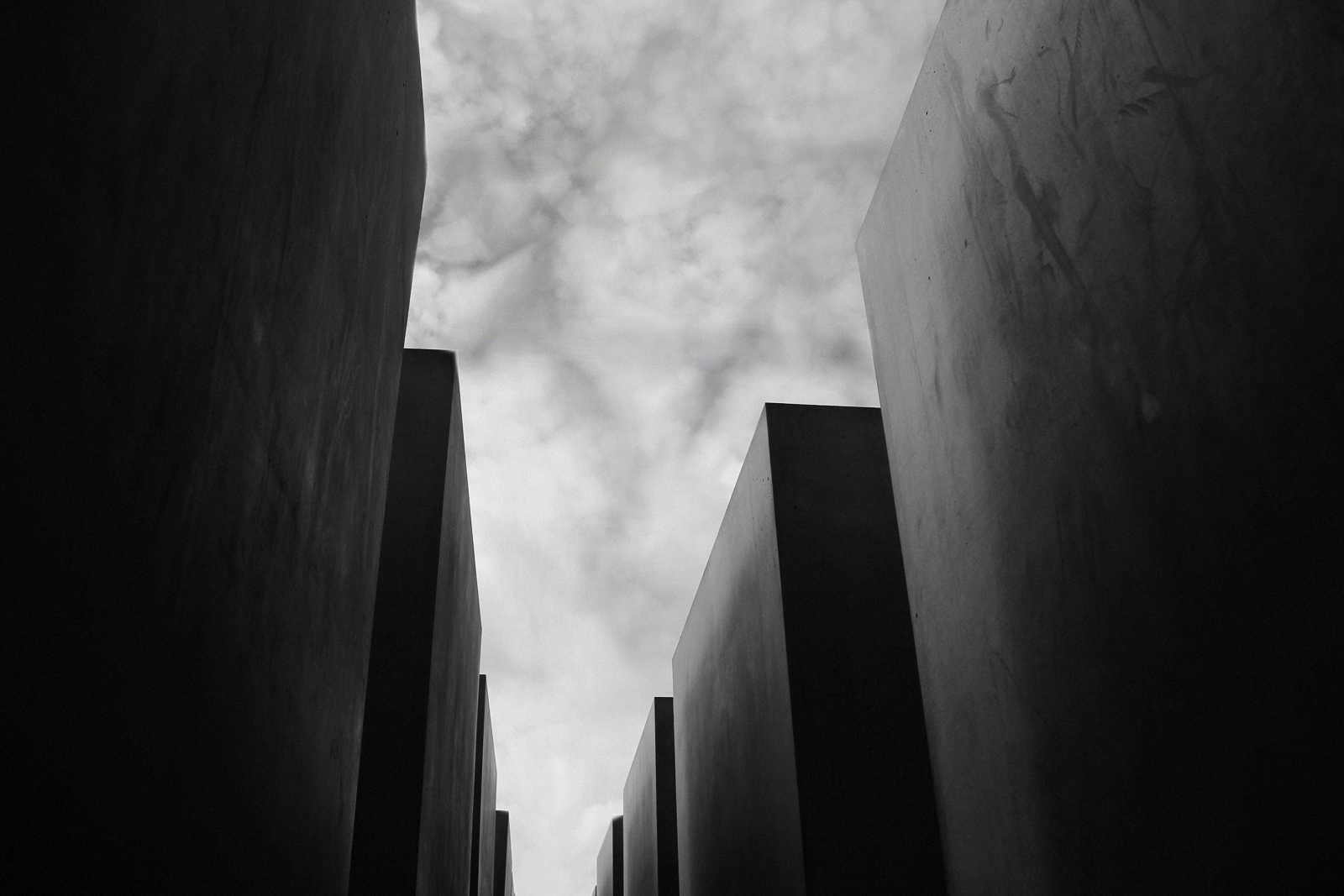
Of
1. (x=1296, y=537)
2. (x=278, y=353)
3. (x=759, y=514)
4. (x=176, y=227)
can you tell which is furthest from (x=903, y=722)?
(x=176, y=227)

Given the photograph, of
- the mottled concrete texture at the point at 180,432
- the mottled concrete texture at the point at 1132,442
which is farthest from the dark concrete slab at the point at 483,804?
the mottled concrete texture at the point at 180,432

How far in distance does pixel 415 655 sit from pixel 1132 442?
403 centimetres

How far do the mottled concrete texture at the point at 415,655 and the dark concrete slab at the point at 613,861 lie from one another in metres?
14.4

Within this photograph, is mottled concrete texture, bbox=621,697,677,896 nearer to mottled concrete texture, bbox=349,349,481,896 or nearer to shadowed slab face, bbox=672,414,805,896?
shadowed slab face, bbox=672,414,805,896

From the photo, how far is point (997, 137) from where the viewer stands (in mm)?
3287

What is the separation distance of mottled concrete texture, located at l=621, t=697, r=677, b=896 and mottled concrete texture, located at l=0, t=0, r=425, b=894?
10244 mm

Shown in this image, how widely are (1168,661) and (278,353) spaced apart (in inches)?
83.4

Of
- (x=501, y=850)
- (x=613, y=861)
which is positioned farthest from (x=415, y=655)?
(x=613, y=861)

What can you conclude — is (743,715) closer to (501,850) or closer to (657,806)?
(657,806)

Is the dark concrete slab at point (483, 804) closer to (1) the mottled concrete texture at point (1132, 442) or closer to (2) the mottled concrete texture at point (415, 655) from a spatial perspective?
(2) the mottled concrete texture at point (415, 655)

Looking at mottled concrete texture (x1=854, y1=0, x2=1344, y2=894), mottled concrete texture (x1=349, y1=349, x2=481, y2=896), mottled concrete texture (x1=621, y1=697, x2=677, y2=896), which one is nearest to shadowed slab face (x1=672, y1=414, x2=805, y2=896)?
mottled concrete texture (x1=349, y1=349, x2=481, y2=896)

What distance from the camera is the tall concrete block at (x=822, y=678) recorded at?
5.47 m

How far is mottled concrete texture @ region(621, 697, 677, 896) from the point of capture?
13344 mm

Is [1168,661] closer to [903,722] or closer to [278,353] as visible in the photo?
[278,353]
